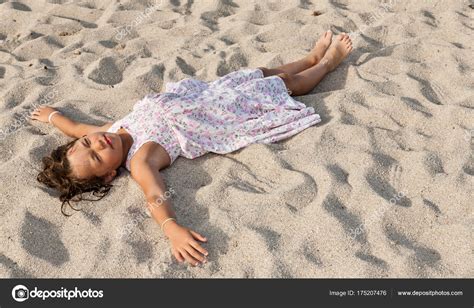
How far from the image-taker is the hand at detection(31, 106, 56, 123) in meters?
3.81

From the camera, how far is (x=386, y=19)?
15.5ft

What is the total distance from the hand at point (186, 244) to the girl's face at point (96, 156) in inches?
24.1

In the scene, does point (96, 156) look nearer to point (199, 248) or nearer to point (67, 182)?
point (67, 182)

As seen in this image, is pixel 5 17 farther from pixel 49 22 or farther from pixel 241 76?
pixel 241 76

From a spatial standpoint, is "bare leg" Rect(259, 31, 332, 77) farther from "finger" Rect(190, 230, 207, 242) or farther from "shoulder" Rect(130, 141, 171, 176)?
"finger" Rect(190, 230, 207, 242)

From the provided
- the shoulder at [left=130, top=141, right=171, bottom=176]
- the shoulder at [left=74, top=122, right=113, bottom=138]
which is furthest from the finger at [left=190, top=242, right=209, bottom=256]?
the shoulder at [left=74, top=122, right=113, bottom=138]

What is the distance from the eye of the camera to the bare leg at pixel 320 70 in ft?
13.1

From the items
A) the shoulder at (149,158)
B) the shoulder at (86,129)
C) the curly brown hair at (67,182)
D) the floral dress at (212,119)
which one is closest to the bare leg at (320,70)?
the floral dress at (212,119)

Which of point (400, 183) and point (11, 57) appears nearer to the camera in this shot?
point (400, 183)

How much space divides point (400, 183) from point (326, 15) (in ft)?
7.22

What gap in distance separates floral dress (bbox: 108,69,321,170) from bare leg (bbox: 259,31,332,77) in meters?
0.33

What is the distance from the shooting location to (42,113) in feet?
12.6

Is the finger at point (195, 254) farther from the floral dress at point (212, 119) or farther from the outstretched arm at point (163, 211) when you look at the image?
the floral dress at point (212, 119)

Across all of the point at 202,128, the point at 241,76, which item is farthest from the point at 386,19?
the point at 202,128
